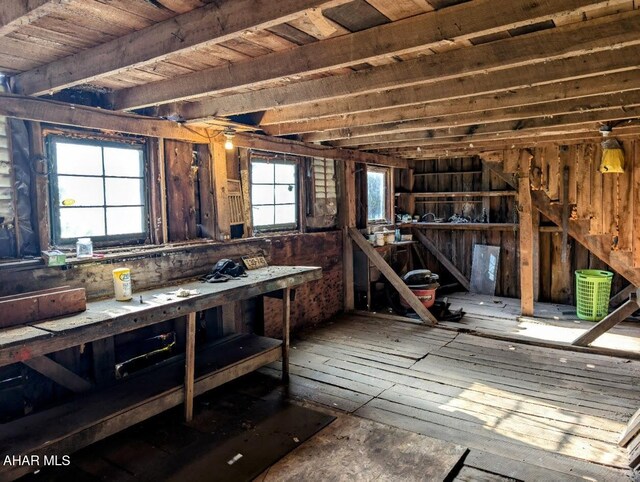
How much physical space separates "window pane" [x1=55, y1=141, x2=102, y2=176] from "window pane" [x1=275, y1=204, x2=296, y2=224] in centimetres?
232

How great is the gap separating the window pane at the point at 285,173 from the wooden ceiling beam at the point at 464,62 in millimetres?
1888

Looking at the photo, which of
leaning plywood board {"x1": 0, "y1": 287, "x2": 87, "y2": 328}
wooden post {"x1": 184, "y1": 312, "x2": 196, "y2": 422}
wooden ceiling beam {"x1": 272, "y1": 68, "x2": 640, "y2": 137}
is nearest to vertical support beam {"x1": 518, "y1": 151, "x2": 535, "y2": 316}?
wooden ceiling beam {"x1": 272, "y1": 68, "x2": 640, "y2": 137}

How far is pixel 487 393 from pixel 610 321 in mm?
1876

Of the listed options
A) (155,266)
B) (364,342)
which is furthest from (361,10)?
(364,342)

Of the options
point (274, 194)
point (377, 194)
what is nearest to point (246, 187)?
point (274, 194)

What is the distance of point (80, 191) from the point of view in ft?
11.3

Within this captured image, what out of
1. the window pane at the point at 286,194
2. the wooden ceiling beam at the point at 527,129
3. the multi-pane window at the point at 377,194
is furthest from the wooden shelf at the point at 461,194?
the window pane at the point at 286,194

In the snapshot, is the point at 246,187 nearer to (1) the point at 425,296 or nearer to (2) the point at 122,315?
(2) the point at 122,315

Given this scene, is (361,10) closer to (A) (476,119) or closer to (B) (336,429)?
(A) (476,119)

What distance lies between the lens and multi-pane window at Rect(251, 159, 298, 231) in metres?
5.12

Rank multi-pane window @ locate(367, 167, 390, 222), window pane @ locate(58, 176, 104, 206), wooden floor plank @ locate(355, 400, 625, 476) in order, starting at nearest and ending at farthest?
wooden floor plank @ locate(355, 400, 625, 476), window pane @ locate(58, 176, 104, 206), multi-pane window @ locate(367, 167, 390, 222)

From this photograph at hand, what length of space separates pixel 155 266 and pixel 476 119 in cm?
319

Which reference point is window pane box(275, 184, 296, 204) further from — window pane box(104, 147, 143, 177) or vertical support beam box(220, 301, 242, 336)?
window pane box(104, 147, 143, 177)

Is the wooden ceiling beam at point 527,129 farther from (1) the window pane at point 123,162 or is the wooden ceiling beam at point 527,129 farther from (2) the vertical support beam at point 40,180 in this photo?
(2) the vertical support beam at point 40,180
